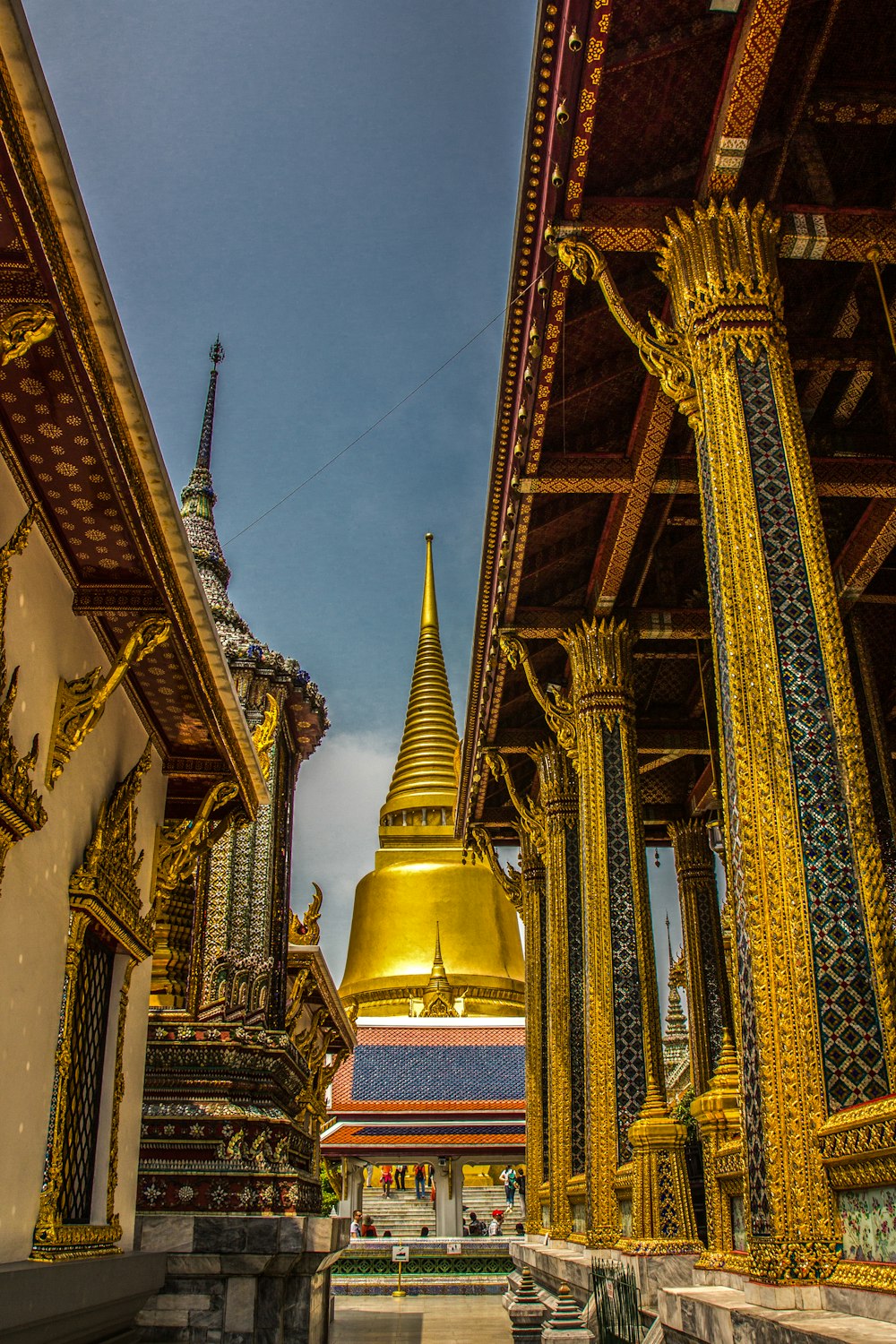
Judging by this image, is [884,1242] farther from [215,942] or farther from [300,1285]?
[215,942]

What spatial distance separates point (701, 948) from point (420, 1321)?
608cm

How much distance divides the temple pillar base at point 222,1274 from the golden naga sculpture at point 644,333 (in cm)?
633

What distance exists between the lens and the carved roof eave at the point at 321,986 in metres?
13.4

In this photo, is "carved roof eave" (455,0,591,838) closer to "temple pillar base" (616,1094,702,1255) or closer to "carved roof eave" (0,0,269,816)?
"carved roof eave" (0,0,269,816)

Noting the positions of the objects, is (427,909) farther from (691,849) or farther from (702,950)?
(702,950)

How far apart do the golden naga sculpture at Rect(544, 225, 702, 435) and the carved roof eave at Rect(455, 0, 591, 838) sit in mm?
144

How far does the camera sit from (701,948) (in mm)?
14977

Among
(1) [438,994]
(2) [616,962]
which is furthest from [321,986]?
(1) [438,994]

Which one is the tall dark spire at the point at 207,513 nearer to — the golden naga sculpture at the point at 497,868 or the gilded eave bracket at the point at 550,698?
the gilded eave bracket at the point at 550,698

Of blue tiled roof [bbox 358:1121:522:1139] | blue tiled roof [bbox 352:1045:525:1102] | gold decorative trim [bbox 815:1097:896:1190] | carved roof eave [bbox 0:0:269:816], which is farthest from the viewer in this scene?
blue tiled roof [bbox 352:1045:525:1102]

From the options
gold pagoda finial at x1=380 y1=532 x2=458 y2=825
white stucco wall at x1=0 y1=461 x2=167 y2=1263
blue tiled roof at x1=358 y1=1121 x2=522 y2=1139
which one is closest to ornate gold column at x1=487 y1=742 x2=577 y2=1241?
white stucco wall at x1=0 y1=461 x2=167 y2=1263

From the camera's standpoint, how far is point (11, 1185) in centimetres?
511

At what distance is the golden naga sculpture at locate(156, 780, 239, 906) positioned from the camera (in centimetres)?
798

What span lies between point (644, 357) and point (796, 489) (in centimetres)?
136
